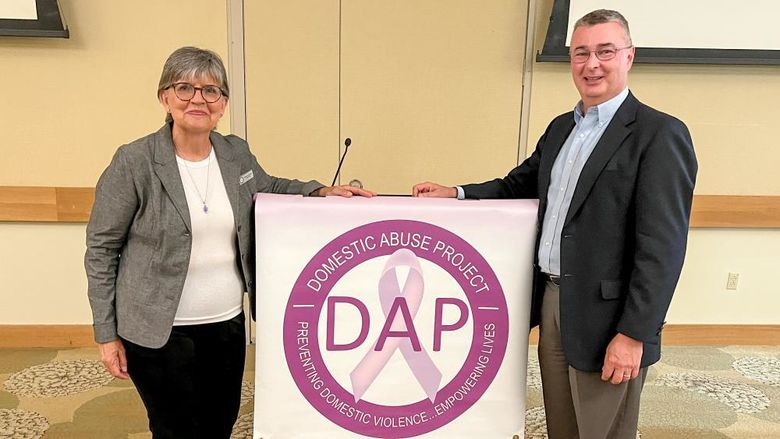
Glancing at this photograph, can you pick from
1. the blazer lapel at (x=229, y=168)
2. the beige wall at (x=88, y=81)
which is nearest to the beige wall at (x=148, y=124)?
the beige wall at (x=88, y=81)

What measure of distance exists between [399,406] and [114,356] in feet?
2.55

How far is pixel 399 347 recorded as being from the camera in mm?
1626

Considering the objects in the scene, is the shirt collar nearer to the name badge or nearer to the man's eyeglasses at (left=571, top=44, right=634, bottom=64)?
the man's eyeglasses at (left=571, top=44, right=634, bottom=64)

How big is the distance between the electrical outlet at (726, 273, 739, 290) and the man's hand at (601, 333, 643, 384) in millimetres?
2297

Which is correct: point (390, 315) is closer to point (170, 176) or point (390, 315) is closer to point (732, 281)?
point (170, 176)

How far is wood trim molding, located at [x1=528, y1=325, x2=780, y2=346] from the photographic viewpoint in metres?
3.37

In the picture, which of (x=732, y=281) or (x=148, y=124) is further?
(x=732, y=281)

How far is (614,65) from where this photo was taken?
1.46 m

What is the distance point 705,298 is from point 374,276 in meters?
2.59

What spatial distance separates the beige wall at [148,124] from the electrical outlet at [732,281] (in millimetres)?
28

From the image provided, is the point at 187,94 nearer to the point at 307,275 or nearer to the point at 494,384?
the point at 307,275

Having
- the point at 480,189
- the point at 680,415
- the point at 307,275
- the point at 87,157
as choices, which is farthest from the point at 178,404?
the point at 680,415

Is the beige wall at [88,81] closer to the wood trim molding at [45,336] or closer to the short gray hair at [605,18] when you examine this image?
the wood trim molding at [45,336]

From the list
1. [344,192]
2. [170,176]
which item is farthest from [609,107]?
[170,176]
